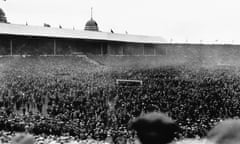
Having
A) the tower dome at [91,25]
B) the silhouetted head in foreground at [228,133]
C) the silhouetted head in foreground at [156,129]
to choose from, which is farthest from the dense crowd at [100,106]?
the tower dome at [91,25]

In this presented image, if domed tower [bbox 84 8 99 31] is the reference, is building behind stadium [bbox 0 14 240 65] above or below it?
below

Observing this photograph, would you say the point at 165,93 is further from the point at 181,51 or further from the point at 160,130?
the point at 181,51

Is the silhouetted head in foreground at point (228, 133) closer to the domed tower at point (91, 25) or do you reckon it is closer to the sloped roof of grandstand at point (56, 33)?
the sloped roof of grandstand at point (56, 33)

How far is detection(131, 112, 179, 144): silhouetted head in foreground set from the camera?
178 centimetres

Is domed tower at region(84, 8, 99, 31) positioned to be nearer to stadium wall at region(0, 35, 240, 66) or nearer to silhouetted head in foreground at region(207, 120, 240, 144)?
stadium wall at region(0, 35, 240, 66)

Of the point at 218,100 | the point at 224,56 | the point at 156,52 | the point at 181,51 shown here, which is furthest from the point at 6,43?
the point at 224,56

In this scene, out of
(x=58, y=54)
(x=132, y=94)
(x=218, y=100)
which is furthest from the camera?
(x=58, y=54)

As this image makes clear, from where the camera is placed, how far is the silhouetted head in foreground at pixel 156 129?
1.78 meters

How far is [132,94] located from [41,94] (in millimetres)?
3518

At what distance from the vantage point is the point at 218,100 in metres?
11.9

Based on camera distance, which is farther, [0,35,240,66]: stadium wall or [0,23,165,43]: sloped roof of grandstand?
[0,23,165,43]: sloped roof of grandstand

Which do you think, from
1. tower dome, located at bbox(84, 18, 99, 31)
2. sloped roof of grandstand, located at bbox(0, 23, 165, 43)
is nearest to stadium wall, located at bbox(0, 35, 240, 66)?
sloped roof of grandstand, located at bbox(0, 23, 165, 43)

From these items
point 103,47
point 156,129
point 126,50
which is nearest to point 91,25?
point 126,50

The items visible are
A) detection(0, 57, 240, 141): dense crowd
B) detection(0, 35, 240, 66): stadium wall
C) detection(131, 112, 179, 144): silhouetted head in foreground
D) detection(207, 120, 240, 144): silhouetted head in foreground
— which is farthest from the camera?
detection(0, 35, 240, 66): stadium wall
